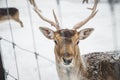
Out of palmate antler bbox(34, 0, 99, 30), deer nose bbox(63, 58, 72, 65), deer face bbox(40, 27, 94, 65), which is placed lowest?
deer nose bbox(63, 58, 72, 65)

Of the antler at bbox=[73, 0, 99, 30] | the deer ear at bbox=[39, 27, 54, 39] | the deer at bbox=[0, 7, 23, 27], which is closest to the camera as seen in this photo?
the antler at bbox=[73, 0, 99, 30]

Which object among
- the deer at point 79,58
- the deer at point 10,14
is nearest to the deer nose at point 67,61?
the deer at point 79,58

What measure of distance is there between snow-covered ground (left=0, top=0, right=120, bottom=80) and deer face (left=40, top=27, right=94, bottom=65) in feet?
0.11

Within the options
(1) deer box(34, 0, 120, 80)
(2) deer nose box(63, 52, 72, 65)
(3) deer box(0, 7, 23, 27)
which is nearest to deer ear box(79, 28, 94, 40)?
(1) deer box(34, 0, 120, 80)

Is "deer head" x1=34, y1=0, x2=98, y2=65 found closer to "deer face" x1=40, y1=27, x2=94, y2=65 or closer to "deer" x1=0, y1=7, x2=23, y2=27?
"deer face" x1=40, y1=27, x2=94, y2=65

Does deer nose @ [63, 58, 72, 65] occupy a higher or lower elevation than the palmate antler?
lower

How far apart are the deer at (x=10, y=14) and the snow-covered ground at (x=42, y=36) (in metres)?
0.03

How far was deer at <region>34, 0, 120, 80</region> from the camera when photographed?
205cm

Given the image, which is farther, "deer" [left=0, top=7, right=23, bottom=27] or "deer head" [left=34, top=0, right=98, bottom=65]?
"deer" [left=0, top=7, right=23, bottom=27]

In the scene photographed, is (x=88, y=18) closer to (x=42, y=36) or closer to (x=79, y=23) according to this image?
(x=79, y=23)

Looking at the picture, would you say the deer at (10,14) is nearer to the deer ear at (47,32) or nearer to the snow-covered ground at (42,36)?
the snow-covered ground at (42,36)

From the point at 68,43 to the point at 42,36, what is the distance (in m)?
0.24

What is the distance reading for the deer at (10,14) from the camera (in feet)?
7.72

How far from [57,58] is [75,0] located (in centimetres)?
39
